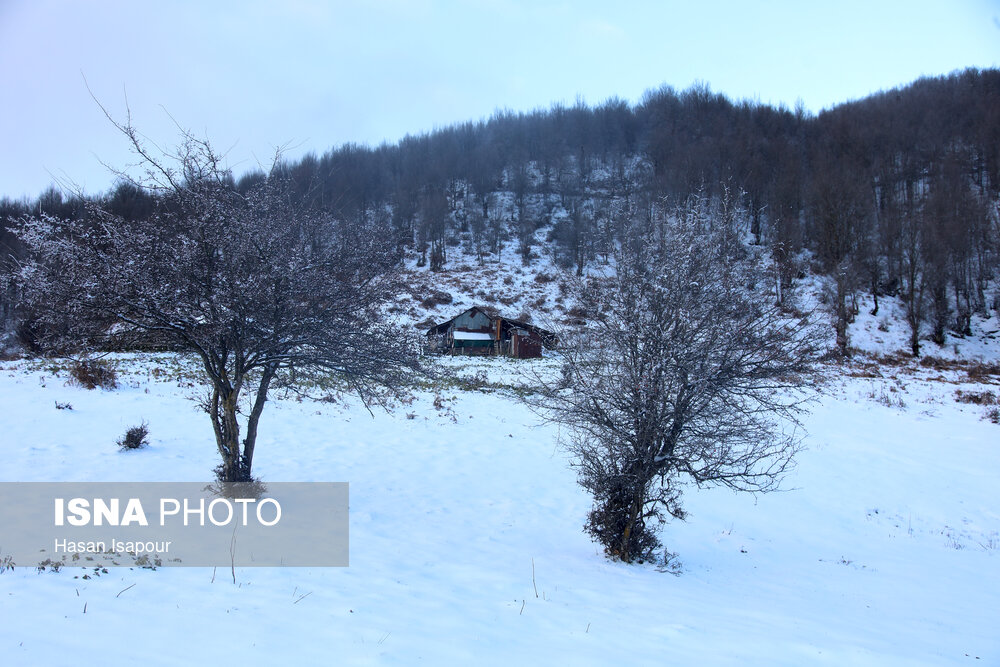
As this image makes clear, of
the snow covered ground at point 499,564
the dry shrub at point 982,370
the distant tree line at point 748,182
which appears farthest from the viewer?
the distant tree line at point 748,182

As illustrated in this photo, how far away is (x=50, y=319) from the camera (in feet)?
20.0

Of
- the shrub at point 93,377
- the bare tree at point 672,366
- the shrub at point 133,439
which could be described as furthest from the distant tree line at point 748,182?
the shrub at point 93,377

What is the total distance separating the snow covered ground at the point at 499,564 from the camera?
380cm

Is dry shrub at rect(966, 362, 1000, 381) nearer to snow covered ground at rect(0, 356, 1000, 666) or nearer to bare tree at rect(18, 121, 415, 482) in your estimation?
snow covered ground at rect(0, 356, 1000, 666)

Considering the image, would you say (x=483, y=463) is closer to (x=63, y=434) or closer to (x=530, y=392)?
(x=530, y=392)

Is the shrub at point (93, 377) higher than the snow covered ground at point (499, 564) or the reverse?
higher

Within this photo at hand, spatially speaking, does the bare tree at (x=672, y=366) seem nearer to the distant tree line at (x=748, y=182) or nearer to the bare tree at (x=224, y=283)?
the distant tree line at (x=748, y=182)

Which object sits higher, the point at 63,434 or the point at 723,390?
the point at 723,390

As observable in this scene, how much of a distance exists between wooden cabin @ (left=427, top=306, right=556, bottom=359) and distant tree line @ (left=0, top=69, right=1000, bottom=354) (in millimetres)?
7097

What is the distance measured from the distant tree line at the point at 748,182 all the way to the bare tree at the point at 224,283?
0.77m

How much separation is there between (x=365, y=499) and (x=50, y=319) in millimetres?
5164

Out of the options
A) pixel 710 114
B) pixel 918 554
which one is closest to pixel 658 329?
pixel 918 554

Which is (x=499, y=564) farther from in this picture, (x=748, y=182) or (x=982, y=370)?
(x=748, y=182)

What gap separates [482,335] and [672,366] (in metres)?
35.2
